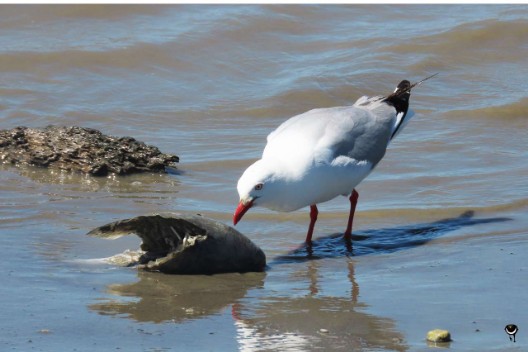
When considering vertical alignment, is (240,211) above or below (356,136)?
below

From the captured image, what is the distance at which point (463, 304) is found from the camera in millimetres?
6008

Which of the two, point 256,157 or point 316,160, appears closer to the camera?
point 316,160

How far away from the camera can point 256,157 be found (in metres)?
10.1

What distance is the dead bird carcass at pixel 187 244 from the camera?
22.0 feet

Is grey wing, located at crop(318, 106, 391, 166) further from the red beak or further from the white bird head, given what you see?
the red beak

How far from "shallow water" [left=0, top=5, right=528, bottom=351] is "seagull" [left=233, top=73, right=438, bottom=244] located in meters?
0.42

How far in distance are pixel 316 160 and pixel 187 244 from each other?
1.21m

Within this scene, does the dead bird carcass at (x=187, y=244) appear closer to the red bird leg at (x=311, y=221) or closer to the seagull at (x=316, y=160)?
the seagull at (x=316, y=160)

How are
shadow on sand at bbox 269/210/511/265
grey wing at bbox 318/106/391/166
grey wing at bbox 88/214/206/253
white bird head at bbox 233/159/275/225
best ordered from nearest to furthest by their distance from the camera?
grey wing at bbox 88/214/206/253
white bird head at bbox 233/159/275/225
shadow on sand at bbox 269/210/511/265
grey wing at bbox 318/106/391/166

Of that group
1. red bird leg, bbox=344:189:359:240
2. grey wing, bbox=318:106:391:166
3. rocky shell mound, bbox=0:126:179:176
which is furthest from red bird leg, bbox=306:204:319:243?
rocky shell mound, bbox=0:126:179:176

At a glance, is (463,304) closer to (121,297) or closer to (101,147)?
(121,297)

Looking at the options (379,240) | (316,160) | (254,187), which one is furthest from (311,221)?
(254,187)

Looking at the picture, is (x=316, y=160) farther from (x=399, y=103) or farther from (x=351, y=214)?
(x=399, y=103)

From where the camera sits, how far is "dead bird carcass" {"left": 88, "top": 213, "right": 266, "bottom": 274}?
6691 mm
